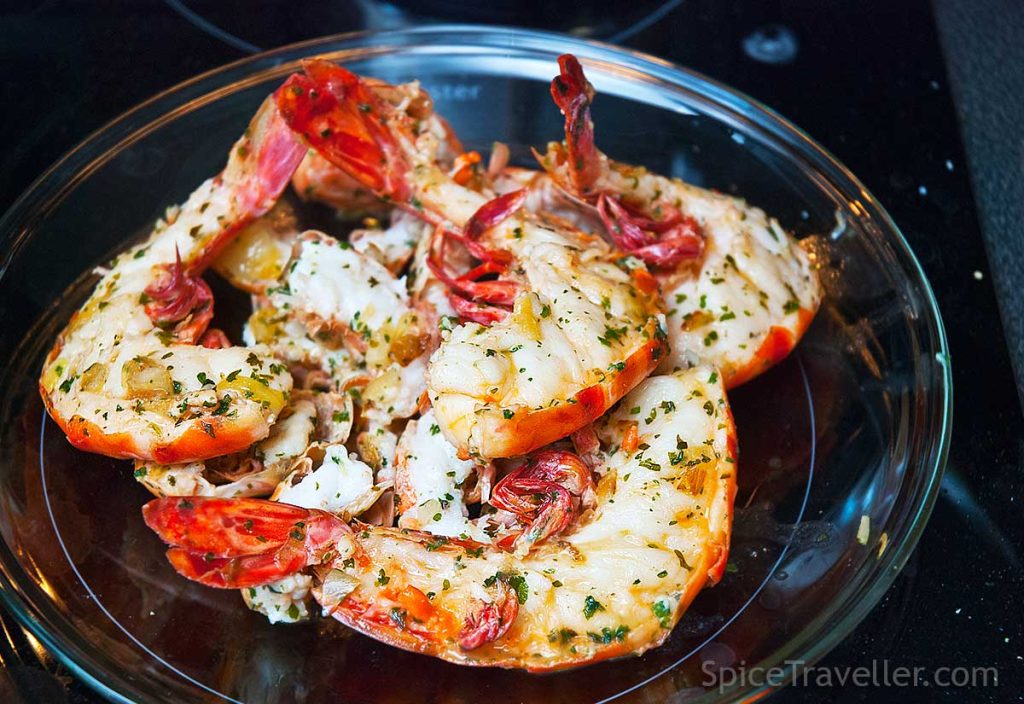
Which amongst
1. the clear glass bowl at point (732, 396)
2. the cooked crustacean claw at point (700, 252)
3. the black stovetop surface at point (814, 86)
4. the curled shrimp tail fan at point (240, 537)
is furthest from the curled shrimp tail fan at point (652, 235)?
the curled shrimp tail fan at point (240, 537)

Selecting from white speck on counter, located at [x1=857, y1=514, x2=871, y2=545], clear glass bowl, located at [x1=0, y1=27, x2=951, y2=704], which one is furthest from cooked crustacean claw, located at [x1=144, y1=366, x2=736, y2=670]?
white speck on counter, located at [x1=857, y1=514, x2=871, y2=545]

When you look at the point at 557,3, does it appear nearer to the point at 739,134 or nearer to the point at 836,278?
the point at 739,134

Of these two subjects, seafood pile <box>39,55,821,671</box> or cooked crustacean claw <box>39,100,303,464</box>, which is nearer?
seafood pile <box>39,55,821,671</box>

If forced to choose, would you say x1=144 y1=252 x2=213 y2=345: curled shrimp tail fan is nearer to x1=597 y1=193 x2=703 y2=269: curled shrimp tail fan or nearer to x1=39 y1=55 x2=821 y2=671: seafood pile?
x1=39 y1=55 x2=821 y2=671: seafood pile

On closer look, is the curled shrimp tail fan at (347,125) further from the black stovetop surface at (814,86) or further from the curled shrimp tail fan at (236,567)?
the black stovetop surface at (814,86)

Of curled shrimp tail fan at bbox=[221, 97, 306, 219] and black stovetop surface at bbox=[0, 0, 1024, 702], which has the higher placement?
black stovetop surface at bbox=[0, 0, 1024, 702]

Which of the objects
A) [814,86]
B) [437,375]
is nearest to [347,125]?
[437,375]

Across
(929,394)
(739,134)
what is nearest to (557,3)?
(739,134)
